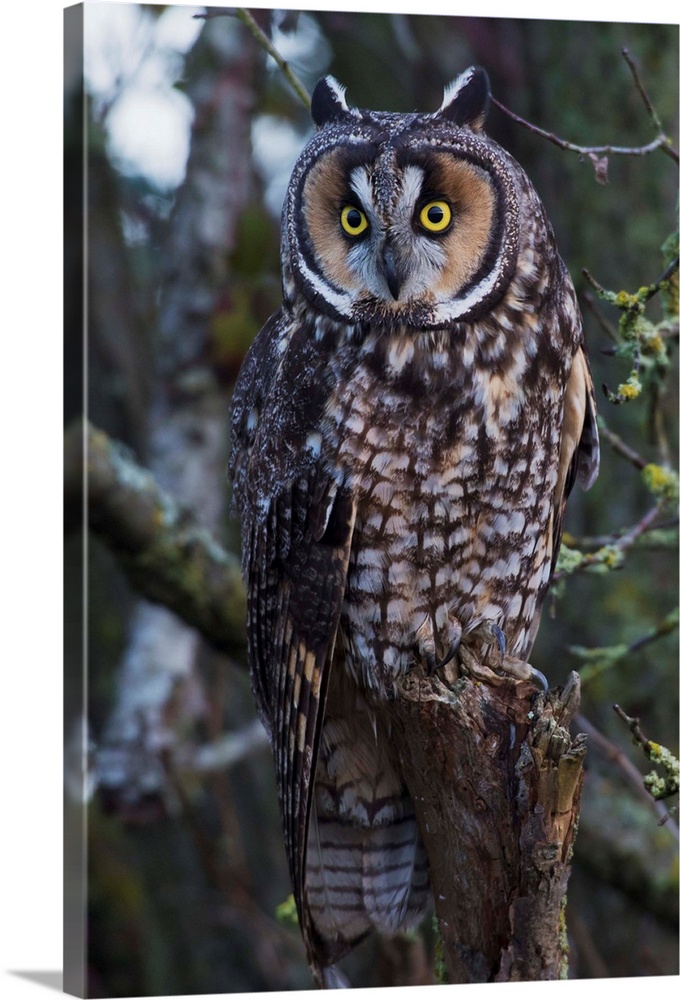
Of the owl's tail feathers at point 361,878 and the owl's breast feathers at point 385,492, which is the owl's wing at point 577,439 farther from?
the owl's tail feathers at point 361,878

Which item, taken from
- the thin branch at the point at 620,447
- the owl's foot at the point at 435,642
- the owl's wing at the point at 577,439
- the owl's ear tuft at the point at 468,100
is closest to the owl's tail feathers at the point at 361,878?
the owl's foot at the point at 435,642

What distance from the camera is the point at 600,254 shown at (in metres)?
3.24

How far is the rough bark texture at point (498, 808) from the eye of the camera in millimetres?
2051

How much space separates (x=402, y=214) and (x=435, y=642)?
0.83m

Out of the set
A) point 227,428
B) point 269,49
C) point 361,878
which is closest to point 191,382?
point 227,428

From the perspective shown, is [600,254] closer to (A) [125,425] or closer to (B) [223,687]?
(A) [125,425]

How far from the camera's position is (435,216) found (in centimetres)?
221

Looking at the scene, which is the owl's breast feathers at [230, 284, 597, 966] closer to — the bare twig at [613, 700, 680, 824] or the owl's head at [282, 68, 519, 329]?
the owl's head at [282, 68, 519, 329]

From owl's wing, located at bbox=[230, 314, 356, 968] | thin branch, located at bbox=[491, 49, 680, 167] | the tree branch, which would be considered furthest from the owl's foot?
thin branch, located at bbox=[491, 49, 680, 167]

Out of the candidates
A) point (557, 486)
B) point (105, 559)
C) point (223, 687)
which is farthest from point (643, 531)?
point (105, 559)

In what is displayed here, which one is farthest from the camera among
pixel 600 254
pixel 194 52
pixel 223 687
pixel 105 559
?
pixel 105 559

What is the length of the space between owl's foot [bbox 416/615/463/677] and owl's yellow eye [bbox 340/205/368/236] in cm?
76

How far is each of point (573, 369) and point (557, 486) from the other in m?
0.25

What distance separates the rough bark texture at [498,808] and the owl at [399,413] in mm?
108
